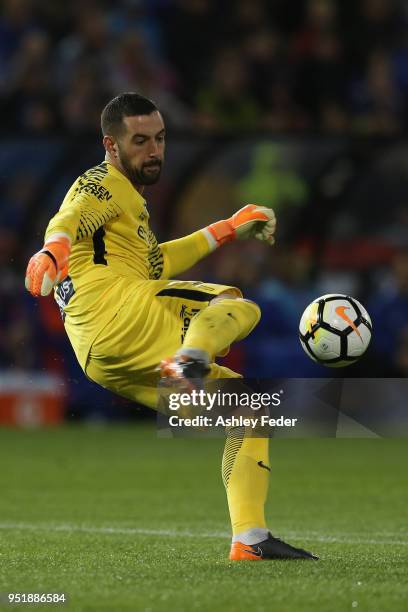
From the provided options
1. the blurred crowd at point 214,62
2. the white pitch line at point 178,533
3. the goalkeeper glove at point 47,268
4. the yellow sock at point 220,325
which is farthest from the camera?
the blurred crowd at point 214,62

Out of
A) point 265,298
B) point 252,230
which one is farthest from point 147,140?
point 265,298

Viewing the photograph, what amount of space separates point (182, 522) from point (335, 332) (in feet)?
6.51

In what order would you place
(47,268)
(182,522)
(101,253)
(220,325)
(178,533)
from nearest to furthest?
1. (47,268)
2. (220,325)
3. (101,253)
4. (178,533)
5. (182,522)

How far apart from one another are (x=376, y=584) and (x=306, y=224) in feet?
26.0

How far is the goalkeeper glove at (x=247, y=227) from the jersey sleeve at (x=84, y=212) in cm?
76

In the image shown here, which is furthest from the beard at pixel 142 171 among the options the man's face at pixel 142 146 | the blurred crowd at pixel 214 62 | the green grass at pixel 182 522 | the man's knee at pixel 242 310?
the blurred crowd at pixel 214 62

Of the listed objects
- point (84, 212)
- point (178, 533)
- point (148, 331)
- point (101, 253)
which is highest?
point (84, 212)

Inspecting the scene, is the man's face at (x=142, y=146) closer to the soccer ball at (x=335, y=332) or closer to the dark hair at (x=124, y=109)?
the dark hair at (x=124, y=109)

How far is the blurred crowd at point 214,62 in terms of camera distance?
1439cm

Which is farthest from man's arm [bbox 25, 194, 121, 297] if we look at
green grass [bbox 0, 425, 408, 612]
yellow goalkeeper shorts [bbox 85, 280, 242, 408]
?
green grass [bbox 0, 425, 408, 612]

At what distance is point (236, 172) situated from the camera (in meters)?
13.3

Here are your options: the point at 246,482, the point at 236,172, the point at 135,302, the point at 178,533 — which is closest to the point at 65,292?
the point at 135,302

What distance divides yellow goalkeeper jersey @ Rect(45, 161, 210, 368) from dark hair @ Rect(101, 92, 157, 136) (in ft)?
0.57

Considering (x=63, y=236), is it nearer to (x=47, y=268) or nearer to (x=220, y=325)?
(x=47, y=268)
